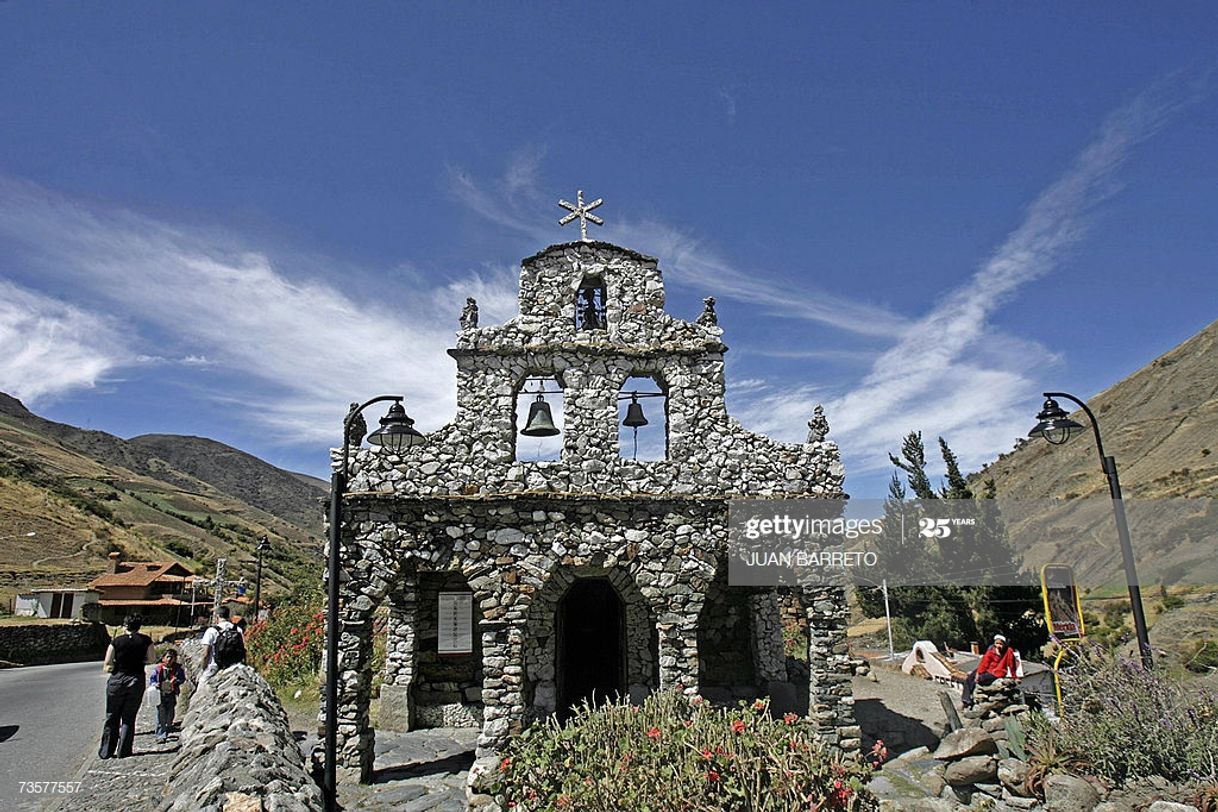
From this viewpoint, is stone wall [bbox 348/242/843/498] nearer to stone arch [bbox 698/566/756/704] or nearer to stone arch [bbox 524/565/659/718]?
stone arch [bbox 524/565/659/718]

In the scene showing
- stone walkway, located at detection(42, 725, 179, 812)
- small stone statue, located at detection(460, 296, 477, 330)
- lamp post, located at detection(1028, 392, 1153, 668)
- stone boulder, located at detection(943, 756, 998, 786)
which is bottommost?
stone boulder, located at detection(943, 756, 998, 786)

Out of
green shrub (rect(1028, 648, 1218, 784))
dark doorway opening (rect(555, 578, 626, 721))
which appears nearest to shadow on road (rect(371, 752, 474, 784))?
dark doorway opening (rect(555, 578, 626, 721))

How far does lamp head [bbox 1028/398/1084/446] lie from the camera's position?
959cm

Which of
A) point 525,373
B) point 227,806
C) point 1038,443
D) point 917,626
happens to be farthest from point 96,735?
point 1038,443

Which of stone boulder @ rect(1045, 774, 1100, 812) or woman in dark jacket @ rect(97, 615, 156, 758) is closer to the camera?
stone boulder @ rect(1045, 774, 1100, 812)

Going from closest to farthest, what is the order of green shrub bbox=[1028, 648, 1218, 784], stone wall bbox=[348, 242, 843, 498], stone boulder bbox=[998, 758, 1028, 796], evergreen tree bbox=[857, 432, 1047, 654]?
green shrub bbox=[1028, 648, 1218, 784] → stone boulder bbox=[998, 758, 1028, 796] → stone wall bbox=[348, 242, 843, 498] → evergreen tree bbox=[857, 432, 1047, 654]

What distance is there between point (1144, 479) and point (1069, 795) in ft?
171

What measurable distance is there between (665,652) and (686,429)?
378 cm

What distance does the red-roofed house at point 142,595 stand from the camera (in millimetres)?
44062

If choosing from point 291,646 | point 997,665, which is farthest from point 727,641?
point 291,646

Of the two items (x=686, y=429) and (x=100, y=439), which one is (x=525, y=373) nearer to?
(x=686, y=429)

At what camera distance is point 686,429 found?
12.6m

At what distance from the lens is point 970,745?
972cm

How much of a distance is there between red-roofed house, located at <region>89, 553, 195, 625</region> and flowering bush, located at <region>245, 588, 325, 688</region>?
26940 millimetres
